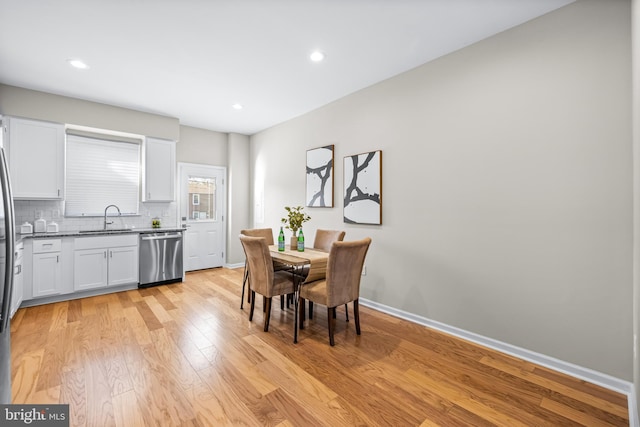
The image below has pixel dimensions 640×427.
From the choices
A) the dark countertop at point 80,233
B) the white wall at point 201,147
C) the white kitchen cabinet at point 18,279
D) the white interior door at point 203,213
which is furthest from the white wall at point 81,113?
the white kitchen cabinet at point 18,279

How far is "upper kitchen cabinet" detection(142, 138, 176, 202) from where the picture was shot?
4832mm

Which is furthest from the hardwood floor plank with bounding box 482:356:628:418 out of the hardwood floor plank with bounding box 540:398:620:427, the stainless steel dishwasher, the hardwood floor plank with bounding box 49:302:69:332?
the stainless steel dishwasher

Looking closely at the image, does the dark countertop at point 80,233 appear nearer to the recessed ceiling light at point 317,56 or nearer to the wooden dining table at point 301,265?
the wooden dining table at point 301,265

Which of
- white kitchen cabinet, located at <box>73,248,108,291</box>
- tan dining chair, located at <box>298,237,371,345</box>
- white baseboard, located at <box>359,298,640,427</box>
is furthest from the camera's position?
white kitchen cabinet, located at <box>73,248,108,291</box>

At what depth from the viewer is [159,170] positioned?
494 centimetres

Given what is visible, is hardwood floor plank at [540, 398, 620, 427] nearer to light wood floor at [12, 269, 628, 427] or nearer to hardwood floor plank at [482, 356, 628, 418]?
light wood floor at [12, 269, 628, 427]

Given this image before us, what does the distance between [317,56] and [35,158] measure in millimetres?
4040

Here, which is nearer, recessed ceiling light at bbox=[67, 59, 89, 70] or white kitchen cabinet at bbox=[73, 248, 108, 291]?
recessed ceiling light at bbox=[67, 59, 89, 70]

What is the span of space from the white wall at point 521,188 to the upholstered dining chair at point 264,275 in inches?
50.6

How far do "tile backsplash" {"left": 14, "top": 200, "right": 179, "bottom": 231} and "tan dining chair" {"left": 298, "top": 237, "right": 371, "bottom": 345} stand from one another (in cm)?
364

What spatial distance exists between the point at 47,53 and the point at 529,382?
5.39 m

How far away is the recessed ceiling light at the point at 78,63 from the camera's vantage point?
10.2 ft

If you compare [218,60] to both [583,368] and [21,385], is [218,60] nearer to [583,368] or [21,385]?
[21,385]

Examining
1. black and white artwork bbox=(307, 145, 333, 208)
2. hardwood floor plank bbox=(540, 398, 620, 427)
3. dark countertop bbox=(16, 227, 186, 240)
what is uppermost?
black and white artwork bbox=(307, 145, 333, 208)
